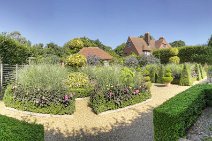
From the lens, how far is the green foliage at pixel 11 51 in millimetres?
12621

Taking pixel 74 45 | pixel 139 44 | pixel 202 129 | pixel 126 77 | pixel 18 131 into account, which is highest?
pixel 139 44

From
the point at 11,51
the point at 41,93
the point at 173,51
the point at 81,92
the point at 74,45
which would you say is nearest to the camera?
the point at 41,93

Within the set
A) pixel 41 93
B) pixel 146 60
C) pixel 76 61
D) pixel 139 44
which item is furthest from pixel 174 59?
pixel 41 93

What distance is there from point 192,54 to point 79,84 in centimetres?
1979

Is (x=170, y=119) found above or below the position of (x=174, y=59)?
below

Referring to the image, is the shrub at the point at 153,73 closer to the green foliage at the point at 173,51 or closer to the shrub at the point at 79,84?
the shrub at the point at 79,84

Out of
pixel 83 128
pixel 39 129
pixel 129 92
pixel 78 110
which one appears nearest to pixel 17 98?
pixel 78 110

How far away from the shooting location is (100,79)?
33.9 feet

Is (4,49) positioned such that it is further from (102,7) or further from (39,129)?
(39,129)

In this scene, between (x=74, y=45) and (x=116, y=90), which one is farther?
(x=74, y=45)

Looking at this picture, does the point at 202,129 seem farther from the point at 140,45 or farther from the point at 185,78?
the point at 140,45

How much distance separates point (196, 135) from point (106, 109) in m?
3.55

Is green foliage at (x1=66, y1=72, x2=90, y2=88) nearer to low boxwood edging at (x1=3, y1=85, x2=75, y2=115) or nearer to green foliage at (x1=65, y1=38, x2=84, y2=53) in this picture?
low boxwood edging at (x1=3, y1=85, x2=75, y2=115)

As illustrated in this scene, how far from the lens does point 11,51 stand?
13.3 meters
